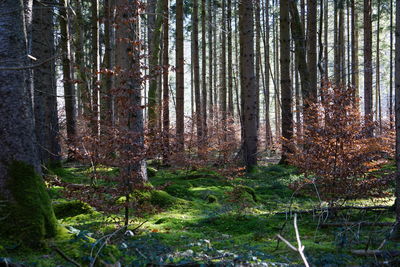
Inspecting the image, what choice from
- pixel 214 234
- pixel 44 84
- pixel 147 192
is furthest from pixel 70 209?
pixel 44 84

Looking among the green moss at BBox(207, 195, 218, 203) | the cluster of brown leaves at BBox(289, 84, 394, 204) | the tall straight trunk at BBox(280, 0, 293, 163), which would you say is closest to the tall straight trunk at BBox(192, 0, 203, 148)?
the tall straight trunk at BBox(280, 0, 293, 163)

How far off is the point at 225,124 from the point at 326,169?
Result: 10.4 metres

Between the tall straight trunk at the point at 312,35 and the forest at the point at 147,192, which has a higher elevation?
the tall straight trunk at the point at 312,35

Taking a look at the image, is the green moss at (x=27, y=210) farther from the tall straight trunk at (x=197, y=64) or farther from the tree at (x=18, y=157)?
the tall straight trunk at (x=197, y=64)

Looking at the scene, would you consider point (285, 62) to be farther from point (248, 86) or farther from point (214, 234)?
point (214, 234)

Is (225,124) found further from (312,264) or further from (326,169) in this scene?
(312,264)

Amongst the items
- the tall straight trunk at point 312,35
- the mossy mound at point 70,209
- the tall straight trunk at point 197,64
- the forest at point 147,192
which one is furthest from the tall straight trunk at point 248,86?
the mossy mound at point 70,209

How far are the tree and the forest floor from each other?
0.19 m

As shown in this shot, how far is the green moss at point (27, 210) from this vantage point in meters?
3.59

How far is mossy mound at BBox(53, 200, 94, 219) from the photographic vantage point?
6.71 m

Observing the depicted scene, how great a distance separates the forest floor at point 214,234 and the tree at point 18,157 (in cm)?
19

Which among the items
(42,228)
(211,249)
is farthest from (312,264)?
(42,228)

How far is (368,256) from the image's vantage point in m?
4.13

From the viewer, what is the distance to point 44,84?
10.5 m
